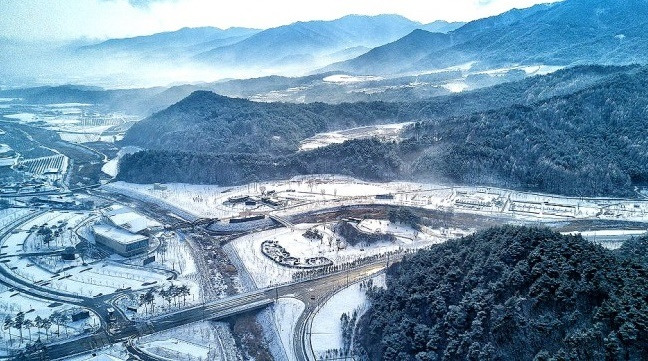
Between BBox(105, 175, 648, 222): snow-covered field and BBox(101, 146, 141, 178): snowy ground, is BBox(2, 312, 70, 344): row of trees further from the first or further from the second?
BBox(101, 146, 141, 178): snowy ground

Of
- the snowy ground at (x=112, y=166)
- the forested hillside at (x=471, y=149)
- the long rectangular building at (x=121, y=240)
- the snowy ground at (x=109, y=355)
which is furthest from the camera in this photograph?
the snowy ground at (x=112, y=166)

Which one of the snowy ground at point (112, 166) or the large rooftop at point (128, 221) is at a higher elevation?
the snowy ground at point (112, 166)

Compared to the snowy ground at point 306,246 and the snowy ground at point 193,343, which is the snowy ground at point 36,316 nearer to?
the snowy ground at point 193,343

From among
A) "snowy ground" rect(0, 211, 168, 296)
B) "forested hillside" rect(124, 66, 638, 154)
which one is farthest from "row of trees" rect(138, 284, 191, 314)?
"forested hillside" rect(124, 66, 638, 154)

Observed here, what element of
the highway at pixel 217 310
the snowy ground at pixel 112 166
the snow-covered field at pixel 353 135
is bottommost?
the highway at pixel 217 310

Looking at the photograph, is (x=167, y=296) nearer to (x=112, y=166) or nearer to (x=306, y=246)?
(x=306, y=246)

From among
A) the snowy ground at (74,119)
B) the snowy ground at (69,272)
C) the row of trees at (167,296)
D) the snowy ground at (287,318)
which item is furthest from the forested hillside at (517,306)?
the snowy ground at (74,119)

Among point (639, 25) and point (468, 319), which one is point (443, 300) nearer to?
point (468, 319)

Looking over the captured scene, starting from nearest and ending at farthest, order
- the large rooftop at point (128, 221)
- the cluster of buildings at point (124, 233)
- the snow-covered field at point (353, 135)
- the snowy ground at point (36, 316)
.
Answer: the snowy ground at point (36, 316), the cluster of buildings at point (124, 233), the large rooftop at point (128, 221), the snow-covered field at point (353, 135)
